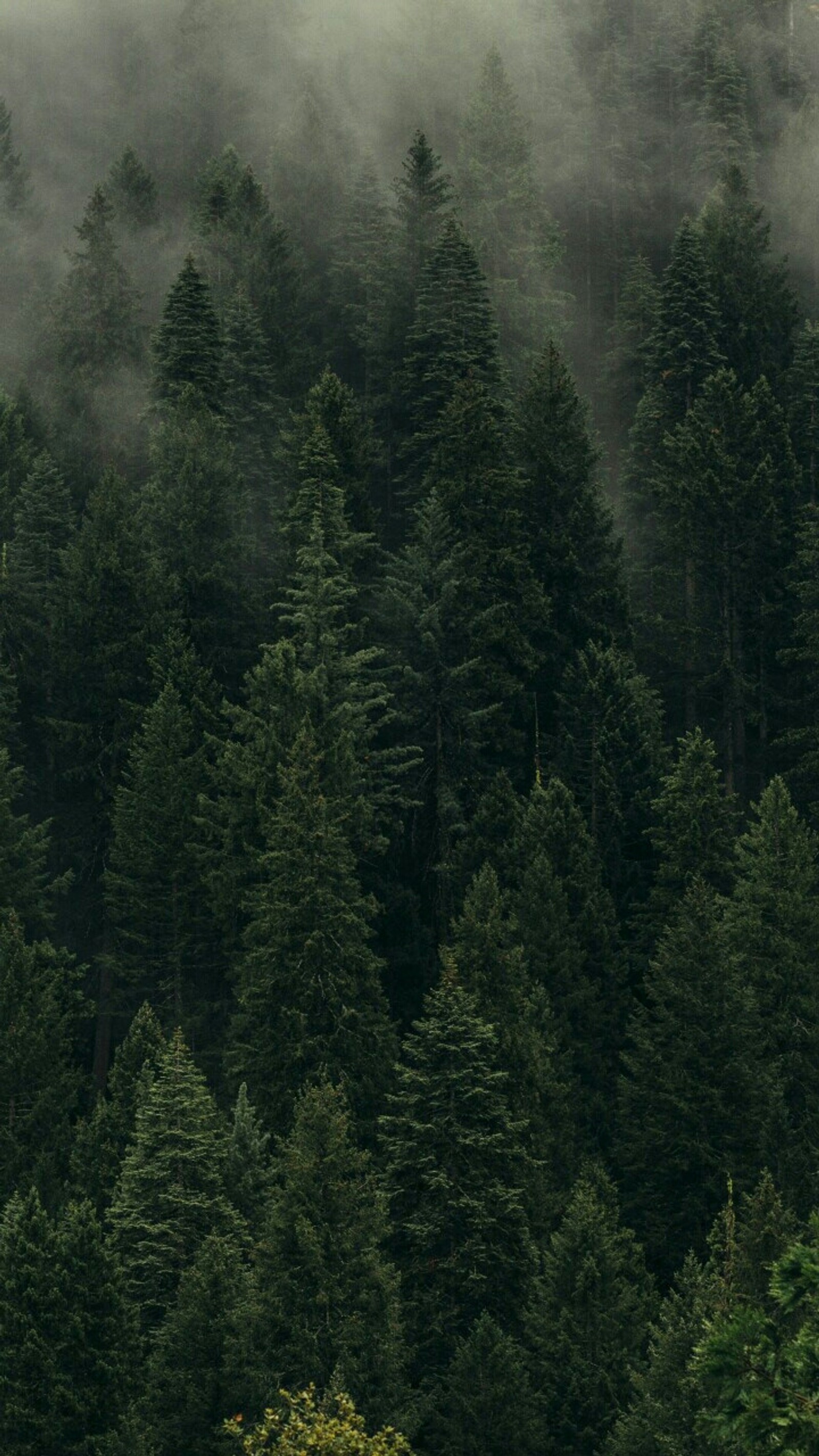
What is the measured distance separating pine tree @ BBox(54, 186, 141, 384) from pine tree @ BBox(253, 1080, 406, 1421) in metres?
56.8

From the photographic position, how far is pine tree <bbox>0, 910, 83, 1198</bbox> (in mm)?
63562

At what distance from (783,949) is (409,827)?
1474 cm

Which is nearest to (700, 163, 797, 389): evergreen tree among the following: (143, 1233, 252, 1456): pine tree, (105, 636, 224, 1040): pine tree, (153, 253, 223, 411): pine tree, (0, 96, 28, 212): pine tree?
(153, 253, 223, 411): pine tree

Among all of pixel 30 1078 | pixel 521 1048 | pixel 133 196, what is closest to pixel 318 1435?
pixel 521 1048

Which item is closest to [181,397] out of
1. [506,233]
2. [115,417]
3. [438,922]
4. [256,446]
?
[256,446]

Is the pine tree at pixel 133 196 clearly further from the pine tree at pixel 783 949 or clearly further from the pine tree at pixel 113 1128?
the pine tree at pixel 113 1128

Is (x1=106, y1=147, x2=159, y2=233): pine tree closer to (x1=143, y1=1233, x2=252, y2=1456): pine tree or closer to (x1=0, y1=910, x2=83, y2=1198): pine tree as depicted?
(x1=0, y1=910, x2=83, y2=1198): pine tree

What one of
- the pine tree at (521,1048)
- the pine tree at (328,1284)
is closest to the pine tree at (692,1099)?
the pine tree at (521,1048)

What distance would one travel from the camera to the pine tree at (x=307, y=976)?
6328 centimetres

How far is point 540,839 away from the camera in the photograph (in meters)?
69.9

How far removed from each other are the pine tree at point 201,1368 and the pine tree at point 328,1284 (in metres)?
0.66

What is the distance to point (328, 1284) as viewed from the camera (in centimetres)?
5062

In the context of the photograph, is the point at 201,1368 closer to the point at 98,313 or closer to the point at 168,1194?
the point at 168,1194

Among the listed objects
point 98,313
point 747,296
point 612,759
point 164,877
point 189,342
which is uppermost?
point 747,296
